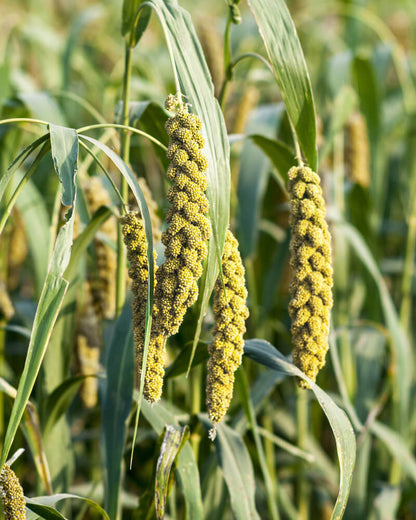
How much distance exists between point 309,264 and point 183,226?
0.25 meters

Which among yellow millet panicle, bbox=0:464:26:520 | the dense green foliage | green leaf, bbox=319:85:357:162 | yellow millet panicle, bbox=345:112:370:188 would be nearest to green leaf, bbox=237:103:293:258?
the dense green foliage

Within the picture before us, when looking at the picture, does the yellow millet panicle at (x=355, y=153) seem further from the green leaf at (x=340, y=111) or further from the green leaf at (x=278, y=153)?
the green leaf at (x=278, y=153)

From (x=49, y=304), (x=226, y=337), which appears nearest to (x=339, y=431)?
(x=226, y=337)

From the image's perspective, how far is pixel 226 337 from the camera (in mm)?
927

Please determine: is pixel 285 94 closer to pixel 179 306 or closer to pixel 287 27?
pixel 287 27

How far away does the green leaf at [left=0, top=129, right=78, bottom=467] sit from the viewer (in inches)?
32.5

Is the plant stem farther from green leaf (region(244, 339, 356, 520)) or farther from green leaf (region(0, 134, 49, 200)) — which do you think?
green leaf (region(0, 134, 49, 200))

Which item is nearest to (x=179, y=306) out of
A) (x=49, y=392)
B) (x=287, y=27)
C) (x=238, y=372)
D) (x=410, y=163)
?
(x=238, y=372)

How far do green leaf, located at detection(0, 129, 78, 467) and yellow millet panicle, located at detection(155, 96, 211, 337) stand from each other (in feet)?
0.43

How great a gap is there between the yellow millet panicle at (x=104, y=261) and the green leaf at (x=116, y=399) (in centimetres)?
17

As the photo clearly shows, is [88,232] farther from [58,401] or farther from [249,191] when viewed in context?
[249,191]

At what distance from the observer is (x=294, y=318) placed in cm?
98

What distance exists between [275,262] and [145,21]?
99 centimetres

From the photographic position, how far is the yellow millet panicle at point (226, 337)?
918 millimetres
